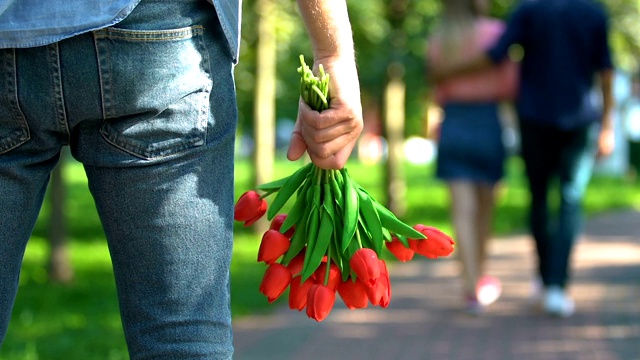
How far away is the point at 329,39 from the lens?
210 centimetres

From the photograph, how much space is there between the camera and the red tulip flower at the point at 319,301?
209 cm

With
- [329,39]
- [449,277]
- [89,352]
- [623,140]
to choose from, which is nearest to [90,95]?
[329,39]

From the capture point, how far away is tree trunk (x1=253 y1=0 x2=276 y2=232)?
10.5 m

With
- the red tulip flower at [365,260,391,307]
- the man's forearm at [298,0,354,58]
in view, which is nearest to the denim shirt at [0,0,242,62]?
the man's forearm at [298,0,354,58]

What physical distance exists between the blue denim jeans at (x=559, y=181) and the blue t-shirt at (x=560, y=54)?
107 millimetres

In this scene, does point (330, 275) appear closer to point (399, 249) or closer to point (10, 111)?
point (399, 249)

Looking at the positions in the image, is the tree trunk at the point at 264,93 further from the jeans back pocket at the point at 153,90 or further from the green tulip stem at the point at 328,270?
the jeans back pocket at the point at 153,90

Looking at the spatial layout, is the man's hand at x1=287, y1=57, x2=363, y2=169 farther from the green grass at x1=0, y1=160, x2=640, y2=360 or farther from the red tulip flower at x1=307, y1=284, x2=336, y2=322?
the green grass at x1=0, y1=160, x2=640, y2=360

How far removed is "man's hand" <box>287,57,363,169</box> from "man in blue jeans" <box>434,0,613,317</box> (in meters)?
4.36

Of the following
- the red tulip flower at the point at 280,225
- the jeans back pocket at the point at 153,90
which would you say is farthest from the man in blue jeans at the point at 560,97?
the jeans back pocket at the point at 153,90

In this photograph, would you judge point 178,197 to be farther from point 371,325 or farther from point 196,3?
point 371,325

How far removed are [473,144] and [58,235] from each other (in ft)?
11.2

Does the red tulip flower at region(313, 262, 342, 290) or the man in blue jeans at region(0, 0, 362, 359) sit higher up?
the man in blue jeans at region(0, 0, 362, 359)

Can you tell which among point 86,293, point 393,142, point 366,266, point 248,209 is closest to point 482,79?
point 86,293
